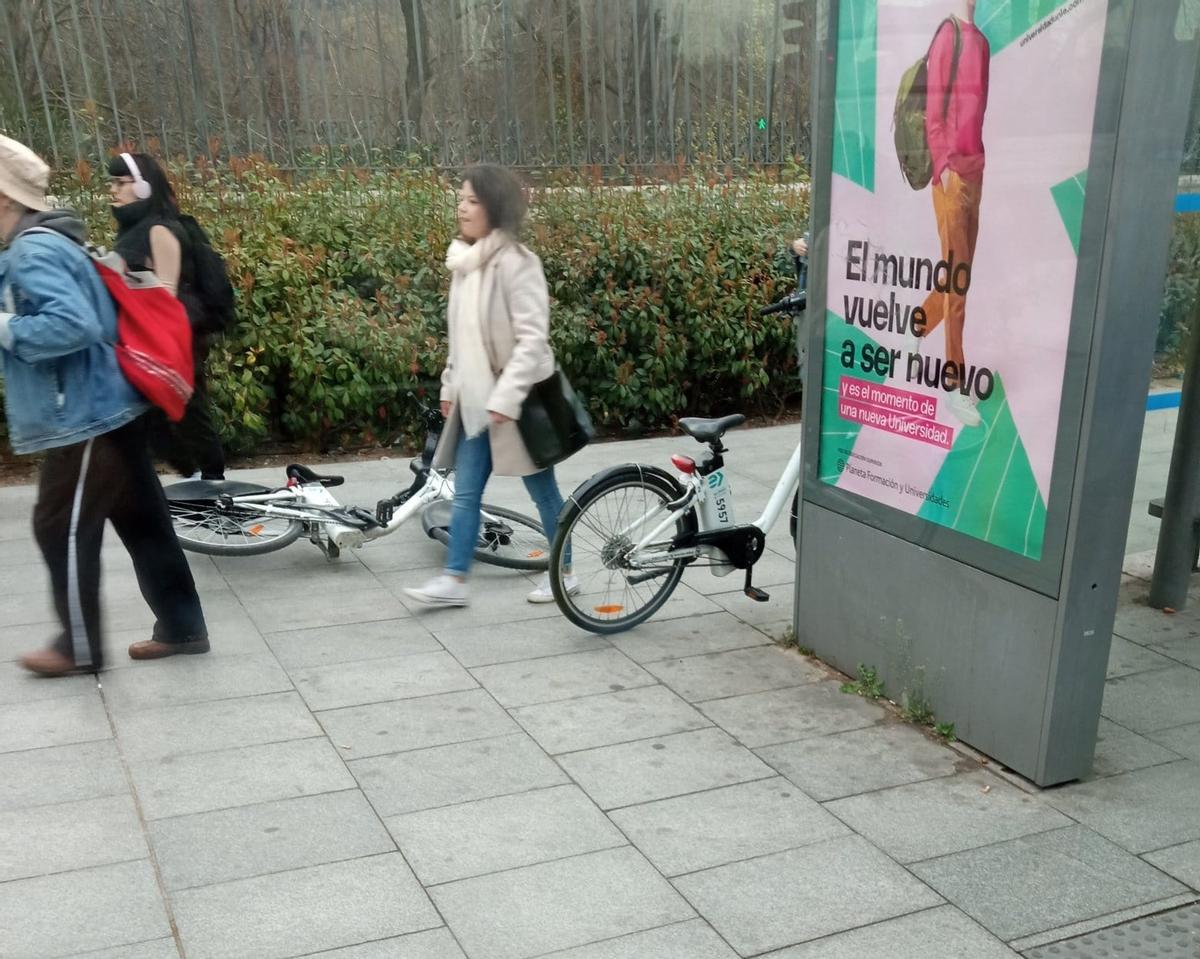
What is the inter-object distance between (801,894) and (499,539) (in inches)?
114

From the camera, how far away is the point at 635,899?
3002mm

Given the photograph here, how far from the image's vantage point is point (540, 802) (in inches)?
137

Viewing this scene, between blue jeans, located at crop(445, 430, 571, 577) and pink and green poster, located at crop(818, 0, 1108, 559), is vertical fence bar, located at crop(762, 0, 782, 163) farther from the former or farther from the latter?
pink and green poster, located at crop(818, 0, 1108, 559)

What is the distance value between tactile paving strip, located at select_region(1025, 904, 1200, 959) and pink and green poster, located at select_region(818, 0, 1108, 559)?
1054mm

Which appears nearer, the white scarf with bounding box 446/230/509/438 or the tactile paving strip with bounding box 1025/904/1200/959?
the tactile paving strip with bounding box 1025/904/1200/959

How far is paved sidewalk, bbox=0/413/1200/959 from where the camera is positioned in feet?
9.49

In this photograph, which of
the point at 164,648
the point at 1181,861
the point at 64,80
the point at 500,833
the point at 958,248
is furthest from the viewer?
the point at 64,80

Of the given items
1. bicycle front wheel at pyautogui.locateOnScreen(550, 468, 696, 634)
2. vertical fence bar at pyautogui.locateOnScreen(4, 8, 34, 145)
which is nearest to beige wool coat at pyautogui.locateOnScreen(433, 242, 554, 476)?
bicycle front wheel at pyautogui.locateOnScreen(550, 468, 696, 634)

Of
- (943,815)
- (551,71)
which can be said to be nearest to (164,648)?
(943,815)

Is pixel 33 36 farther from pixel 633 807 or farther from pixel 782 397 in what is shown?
pixel 633 807

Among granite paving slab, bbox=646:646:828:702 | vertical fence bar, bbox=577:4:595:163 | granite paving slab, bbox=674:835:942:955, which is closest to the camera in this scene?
granite paving slab, bbox=674:835:942:955

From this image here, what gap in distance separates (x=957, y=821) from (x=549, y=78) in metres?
7.35

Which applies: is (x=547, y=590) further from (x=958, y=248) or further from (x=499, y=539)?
(x=958, y=248)

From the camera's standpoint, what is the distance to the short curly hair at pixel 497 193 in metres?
4.64
